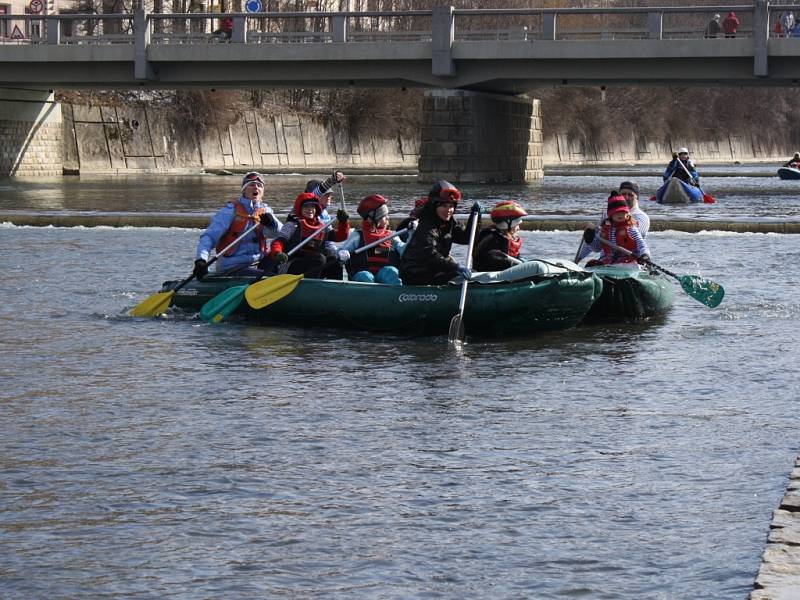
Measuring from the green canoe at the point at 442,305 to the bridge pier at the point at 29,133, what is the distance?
44.7m

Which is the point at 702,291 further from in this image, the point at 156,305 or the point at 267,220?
the point at 156,305

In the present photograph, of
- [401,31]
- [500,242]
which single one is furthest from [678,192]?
[500,242]

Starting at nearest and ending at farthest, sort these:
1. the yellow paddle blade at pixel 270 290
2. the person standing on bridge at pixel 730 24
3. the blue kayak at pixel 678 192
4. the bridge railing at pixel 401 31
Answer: the yellow paddle blade at pixel 270 290
the blue kayak at pixel 678 192
the bridge railing at pixel 401 31
the person standing on bridge at pixel 730 24

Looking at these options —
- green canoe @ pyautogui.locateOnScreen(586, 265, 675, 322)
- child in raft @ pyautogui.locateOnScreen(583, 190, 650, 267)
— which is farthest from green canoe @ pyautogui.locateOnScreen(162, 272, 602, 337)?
child in raft @ pyautogui.locateOnScreen(583, 190, 650, 267)

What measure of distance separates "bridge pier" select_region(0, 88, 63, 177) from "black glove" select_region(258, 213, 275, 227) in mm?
43212

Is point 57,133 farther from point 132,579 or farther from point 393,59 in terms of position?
point 132,579

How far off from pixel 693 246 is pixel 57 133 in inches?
1525

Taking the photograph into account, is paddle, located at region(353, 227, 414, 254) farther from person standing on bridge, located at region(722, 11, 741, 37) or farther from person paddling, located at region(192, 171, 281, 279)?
person standing on bridge, located at region(722, 11, 741, 37)

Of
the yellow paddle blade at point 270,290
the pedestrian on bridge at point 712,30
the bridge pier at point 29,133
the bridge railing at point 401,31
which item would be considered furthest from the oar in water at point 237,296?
the bridge pier at point 29,133

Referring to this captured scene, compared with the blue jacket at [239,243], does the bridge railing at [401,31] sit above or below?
above

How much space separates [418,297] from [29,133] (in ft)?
154

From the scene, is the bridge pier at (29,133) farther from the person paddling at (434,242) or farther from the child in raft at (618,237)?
the person paddling at (434,242)

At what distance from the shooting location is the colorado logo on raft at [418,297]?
579 inches

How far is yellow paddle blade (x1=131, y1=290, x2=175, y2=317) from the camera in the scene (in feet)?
54.4
